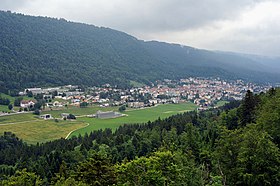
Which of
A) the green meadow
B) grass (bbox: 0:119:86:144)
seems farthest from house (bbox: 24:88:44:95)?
grass (bbox: 0:119:86:144)

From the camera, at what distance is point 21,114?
7825 cm

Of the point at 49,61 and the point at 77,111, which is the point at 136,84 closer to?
the point at 49,61

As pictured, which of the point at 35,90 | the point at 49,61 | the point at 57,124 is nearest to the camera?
the point at 57,124

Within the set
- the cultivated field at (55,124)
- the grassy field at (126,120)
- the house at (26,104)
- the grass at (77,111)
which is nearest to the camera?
the cultivated field at (55,124)

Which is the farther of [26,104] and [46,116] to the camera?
[26,104]

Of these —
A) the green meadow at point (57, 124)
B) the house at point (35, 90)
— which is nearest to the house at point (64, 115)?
the green meadow at point (57, 124)

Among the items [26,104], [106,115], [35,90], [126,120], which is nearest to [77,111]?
[106,115]

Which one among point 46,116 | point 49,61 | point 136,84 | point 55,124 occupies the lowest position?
point 55,124

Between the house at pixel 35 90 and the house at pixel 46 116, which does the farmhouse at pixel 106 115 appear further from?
the house at pixel 35 90

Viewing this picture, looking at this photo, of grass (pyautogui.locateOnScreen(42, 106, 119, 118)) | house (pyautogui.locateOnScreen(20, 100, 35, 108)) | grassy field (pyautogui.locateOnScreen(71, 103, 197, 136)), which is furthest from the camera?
house (pyautogui.locateOnScreen(20, 100, 35, 108))

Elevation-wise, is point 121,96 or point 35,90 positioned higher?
point 35,90

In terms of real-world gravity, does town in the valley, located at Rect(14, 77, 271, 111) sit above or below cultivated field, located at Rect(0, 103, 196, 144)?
above

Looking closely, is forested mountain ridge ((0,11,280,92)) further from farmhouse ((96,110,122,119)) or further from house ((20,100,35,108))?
farmhouse ((96,110,122,119))

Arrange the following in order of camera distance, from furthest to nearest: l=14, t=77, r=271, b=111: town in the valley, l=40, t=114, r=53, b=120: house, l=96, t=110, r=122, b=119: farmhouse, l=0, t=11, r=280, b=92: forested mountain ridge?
l=0, t=11, r=280, b=92: forested mountain ridge → l=14, t=77, r=271, b=111: town in the valley → l=96, t=110, r=122, b=119: farmhouse → l=40, t=114, r=53, b=120: house
